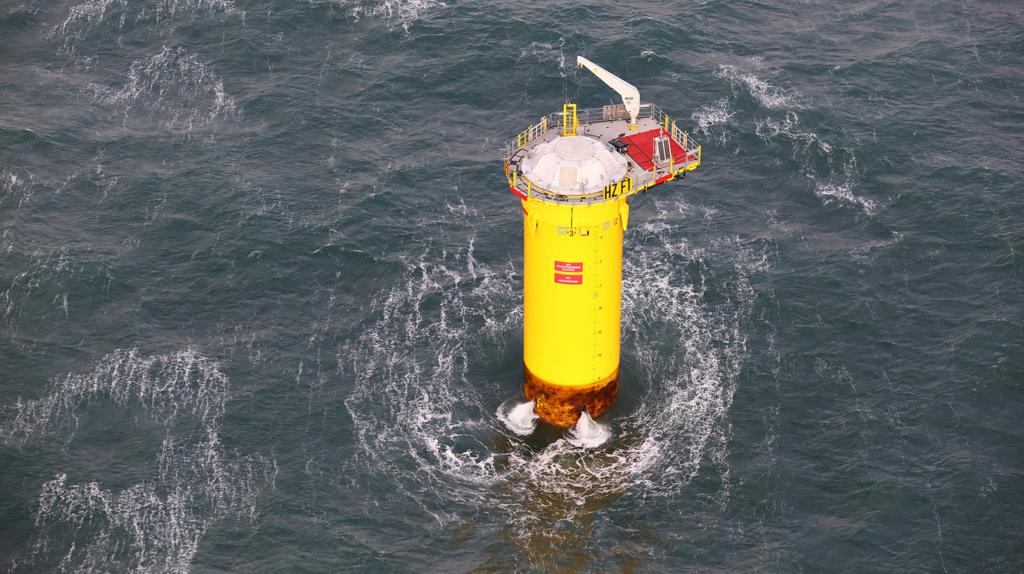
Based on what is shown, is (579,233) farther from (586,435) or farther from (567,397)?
(586,435)

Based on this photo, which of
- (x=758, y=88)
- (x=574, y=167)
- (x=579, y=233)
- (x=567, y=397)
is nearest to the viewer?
(x=574, y=167)

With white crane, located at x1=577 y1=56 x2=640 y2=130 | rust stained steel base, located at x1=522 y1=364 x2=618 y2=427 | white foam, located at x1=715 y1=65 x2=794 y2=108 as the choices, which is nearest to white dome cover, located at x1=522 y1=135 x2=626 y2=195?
white crane, located at x1=577 y1=56 x2=640 y2=130

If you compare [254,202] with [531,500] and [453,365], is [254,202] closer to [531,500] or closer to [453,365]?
[453,365]

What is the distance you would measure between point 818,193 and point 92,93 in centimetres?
6903

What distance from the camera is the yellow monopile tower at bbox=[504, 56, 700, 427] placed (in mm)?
79688

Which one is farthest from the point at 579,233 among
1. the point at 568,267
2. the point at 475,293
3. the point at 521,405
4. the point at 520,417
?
the point at 475,293

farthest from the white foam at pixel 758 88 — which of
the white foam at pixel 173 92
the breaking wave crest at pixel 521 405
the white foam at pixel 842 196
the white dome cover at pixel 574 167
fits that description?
the white foam at pixel 173 92

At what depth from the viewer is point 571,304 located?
83.4 metres

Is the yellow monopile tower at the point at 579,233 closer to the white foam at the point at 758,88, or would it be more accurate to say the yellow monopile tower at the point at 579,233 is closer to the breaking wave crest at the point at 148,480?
the breaking wave crest at the point at 148,480

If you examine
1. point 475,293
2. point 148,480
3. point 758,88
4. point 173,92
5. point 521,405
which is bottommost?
point 148,480

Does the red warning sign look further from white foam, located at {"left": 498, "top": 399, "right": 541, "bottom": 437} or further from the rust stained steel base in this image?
white foam, located at {"left": 498, "top": 399, "right": 541, "bottom": 437}

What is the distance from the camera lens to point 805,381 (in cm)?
9206

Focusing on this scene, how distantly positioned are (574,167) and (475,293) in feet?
82.5

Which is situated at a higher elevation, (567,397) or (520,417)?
(567,397)
